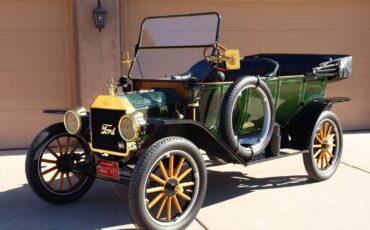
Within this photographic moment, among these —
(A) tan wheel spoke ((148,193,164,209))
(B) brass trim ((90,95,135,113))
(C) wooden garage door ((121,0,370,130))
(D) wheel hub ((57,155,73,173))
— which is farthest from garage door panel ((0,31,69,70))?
(A) tan wheel spoke ((148,193,164,209))

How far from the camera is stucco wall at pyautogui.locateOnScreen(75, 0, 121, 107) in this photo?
659 centimetres

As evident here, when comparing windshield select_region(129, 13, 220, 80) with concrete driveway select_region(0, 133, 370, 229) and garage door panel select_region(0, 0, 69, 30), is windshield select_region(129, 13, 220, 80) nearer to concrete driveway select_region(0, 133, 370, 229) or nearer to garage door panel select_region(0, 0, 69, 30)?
concrete driveway select_region(0, 133, 370, 229)

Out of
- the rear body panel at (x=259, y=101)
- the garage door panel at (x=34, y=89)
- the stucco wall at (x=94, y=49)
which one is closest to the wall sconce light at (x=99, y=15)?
the stucco wall at (x=94, y=49)

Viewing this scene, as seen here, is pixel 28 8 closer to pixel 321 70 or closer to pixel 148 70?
pixel 148 70

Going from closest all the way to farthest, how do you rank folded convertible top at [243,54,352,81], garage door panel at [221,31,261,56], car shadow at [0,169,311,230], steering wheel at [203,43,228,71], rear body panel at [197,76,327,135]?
car shadow at [0,169,311,230], steering wheel at [203,43,228,71], rear body panel at [197,76,327,135], folded convertible top at [243,54,352,81], garage door panel at [221,31,261,56]

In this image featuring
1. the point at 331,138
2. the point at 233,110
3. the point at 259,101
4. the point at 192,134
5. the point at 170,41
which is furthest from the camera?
the point at 331,138

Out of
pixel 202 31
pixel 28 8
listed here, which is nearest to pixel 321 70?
pixel 202 31

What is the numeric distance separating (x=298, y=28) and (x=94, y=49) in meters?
3.33

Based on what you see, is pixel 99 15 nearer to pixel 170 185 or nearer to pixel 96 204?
pixel 96 204

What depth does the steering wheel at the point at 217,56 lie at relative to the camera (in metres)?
4.14

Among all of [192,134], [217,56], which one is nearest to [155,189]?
[192,134]

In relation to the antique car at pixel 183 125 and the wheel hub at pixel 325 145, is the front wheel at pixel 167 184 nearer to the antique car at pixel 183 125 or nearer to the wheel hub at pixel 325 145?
the antique car at pixel 183 125

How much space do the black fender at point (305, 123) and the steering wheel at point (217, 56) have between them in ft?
4.03

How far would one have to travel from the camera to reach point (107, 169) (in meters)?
3.84
